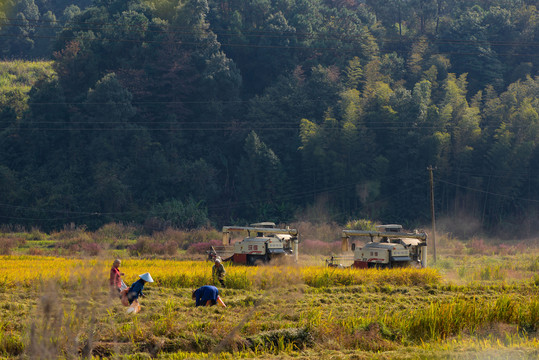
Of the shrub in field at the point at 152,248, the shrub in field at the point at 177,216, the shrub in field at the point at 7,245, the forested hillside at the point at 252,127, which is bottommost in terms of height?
the shrub in field at the point at 152,248

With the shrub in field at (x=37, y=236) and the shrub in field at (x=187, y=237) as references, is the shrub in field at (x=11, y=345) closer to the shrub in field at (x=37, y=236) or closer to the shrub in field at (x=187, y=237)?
the shrub in field at (x=187, y=237)

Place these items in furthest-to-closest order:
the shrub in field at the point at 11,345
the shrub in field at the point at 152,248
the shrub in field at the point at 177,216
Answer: the shrub in field at the point at 177,216 → the shrub in field at the point at 152,248 → the shrub in field at the point at 11,345

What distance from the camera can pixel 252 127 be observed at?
57094 millimetres

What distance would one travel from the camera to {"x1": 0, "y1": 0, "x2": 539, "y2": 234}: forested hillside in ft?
170

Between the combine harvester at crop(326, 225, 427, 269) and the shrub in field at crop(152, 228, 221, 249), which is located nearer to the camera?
the combine harvester at crop(326, 225, 427, 269)

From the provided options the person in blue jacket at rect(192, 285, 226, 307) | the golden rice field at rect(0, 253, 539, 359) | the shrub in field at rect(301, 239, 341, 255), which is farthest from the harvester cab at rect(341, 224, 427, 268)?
the shrub in field at rect(301, 239, 341, 255)

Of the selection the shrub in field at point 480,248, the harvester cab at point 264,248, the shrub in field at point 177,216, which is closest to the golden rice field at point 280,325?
the harvester cab at point 264,248

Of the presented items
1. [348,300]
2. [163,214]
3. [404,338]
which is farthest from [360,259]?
[163,214]

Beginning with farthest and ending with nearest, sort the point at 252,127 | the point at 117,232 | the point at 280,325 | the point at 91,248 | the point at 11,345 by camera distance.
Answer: the point at 252,127 → the point at 117,232 → the point at 91,248 → the point at 280,325 → the point at 11,345

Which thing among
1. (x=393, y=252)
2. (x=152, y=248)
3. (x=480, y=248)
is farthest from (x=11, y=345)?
(x=480, y=248)

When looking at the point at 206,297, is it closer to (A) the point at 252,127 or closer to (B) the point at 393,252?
(B) the point at 393,252

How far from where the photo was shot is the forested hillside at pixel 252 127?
170 ft

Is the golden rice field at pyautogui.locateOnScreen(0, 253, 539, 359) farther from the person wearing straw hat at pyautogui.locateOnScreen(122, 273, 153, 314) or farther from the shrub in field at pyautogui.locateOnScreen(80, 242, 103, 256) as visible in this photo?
the shrub in field at pyautogui.locateOnScreen(80, 242, 103, 256)

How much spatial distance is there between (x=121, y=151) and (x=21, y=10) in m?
41.0
